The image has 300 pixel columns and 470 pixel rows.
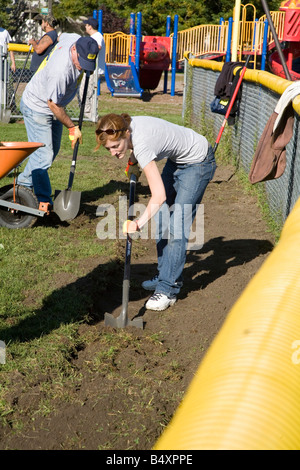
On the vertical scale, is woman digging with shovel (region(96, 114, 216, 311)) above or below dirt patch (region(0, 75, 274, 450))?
above

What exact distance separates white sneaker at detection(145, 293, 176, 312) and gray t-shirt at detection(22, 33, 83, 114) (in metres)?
2.57

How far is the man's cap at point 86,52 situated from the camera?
604cm

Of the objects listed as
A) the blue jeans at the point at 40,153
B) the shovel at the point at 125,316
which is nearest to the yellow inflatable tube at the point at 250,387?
the shovel at the point at 125,316

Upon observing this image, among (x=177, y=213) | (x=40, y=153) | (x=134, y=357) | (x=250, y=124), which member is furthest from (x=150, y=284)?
(x=250, y=124)

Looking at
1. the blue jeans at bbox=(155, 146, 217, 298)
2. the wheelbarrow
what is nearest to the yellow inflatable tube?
the blue jeans at bbox=(155, 146, 217, 298)

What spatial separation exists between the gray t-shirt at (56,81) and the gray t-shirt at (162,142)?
2197mm

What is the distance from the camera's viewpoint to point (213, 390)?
4.33 feet

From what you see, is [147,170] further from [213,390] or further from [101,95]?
[101,95]

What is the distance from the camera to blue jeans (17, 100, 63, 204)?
664 cm

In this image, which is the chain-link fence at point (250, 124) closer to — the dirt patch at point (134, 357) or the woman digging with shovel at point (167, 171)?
the dirt patch at point (134, 357)

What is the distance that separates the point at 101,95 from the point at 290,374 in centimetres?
2158

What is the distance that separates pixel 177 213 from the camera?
15.1ft

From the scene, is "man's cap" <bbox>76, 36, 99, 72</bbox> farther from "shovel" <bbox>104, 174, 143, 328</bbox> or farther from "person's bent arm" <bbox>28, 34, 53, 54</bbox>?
"person's bent arm" <bbox>28, 34, 53, 54</bbox>

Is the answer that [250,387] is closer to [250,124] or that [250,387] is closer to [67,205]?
[67,205]
